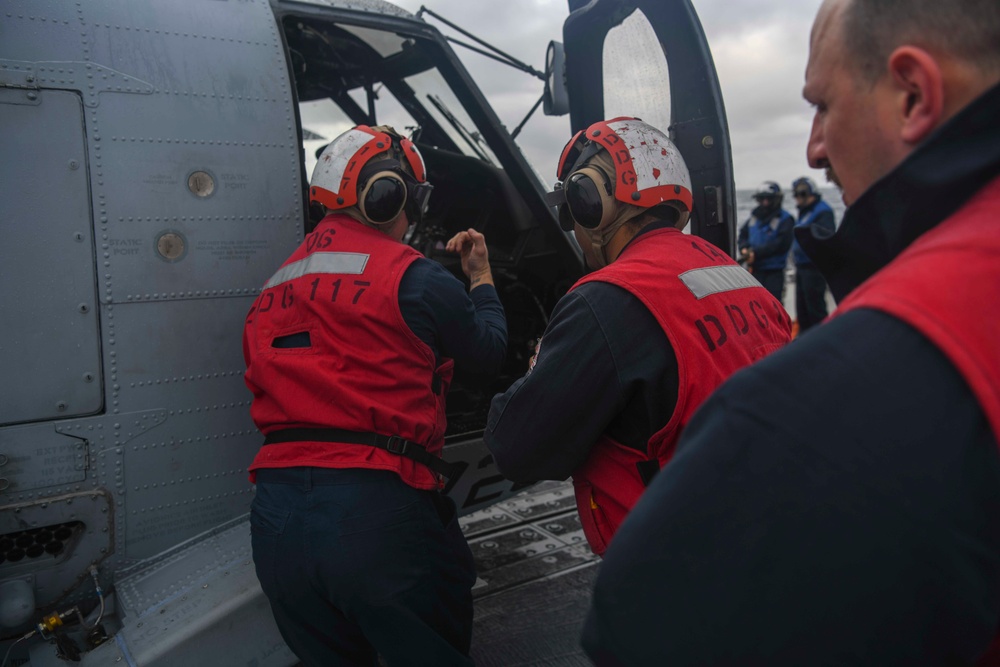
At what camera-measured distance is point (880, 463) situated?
0.61 metres

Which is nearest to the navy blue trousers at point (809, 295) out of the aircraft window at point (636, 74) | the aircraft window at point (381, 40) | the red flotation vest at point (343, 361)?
the aircraft window at point (636, 74)

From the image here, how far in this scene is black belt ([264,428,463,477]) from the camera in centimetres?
204

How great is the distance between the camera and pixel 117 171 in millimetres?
2252

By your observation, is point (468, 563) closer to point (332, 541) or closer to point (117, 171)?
point (332, 541)

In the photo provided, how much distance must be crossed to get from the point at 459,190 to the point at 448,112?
41cm

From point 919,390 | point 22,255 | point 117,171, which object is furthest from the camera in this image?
point 117,171

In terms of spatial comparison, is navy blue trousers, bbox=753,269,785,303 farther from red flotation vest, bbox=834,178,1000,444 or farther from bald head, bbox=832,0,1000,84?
red flotation vest, bbox=834,178,1000,444

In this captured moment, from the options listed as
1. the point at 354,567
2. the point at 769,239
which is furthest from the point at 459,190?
the point at 769,239

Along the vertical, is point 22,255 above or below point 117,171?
below

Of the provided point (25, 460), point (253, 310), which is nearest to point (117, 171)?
point (253, 310)

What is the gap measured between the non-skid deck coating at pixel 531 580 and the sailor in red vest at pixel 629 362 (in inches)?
50.6

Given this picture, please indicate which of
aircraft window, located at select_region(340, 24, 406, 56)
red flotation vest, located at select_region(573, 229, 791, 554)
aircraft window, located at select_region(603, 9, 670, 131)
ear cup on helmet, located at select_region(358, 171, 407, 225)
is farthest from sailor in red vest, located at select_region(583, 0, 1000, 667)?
aircraft window, located at select_region(340, 24, 406, 56)

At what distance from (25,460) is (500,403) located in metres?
1.53

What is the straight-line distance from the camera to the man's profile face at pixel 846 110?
77 centimetres
